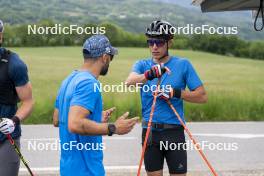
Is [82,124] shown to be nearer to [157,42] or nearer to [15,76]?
[15,76]

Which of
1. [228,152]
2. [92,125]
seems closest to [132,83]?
[92,125]

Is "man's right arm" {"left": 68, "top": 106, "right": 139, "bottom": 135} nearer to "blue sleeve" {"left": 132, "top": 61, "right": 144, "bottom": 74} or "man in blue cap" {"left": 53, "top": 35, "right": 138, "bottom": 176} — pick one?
"man in blue cap" {"left": 53, "top": 35, "right": 138, "bottom": 176}

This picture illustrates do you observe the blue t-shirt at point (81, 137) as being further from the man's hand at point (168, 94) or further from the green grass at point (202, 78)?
the green grass at point (202, 78)

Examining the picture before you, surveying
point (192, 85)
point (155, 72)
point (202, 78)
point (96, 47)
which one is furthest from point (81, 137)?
point (202, 78)

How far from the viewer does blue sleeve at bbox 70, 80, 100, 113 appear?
4062 millimetres

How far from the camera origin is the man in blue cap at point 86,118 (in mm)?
4055

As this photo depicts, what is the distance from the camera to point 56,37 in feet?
129

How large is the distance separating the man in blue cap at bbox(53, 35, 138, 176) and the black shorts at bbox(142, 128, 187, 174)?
1.07m

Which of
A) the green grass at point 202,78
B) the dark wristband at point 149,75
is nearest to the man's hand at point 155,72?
the dark wristband at point 149,75

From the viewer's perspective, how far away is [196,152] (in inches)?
413

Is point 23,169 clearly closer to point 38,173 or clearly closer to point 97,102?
point 38,173

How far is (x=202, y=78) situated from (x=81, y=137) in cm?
2897

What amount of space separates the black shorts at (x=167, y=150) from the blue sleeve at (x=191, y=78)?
426 mm

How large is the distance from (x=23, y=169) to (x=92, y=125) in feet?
16.6
